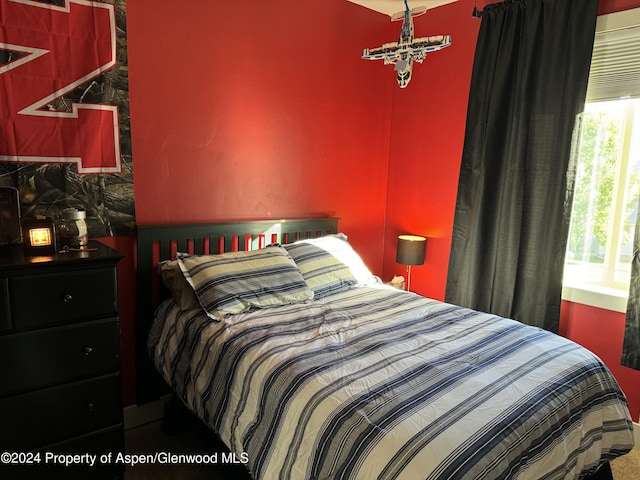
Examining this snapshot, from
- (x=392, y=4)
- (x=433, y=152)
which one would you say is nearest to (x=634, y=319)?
(x=433, y=152)

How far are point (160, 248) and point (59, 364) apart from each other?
84 cm

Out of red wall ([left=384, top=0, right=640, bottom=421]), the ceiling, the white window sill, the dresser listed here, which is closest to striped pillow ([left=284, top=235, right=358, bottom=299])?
red wall ([left=384, top=0, right=640, bottom=421])

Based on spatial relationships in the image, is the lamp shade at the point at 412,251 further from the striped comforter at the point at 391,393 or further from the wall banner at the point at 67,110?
the wall banner at the point at 67,110

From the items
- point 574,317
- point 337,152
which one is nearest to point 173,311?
point 337,152

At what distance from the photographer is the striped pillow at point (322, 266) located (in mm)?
2514

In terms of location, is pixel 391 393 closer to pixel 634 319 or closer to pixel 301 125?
pixel 634 319

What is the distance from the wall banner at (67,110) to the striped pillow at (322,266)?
3.24 feet

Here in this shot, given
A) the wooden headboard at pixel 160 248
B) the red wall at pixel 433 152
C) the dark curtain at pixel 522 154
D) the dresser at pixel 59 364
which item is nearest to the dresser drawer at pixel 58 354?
the dresser at pixel 59 364

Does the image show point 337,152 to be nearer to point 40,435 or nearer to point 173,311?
point 173,311

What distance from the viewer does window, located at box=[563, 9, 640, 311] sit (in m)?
2.32

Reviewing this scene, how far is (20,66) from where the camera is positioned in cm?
185

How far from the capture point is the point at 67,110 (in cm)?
199

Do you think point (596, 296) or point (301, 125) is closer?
point (596, 296)

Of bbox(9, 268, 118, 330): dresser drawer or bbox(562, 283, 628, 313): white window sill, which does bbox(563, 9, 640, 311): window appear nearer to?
bbox(562, 283, 628, 313): white window sill
